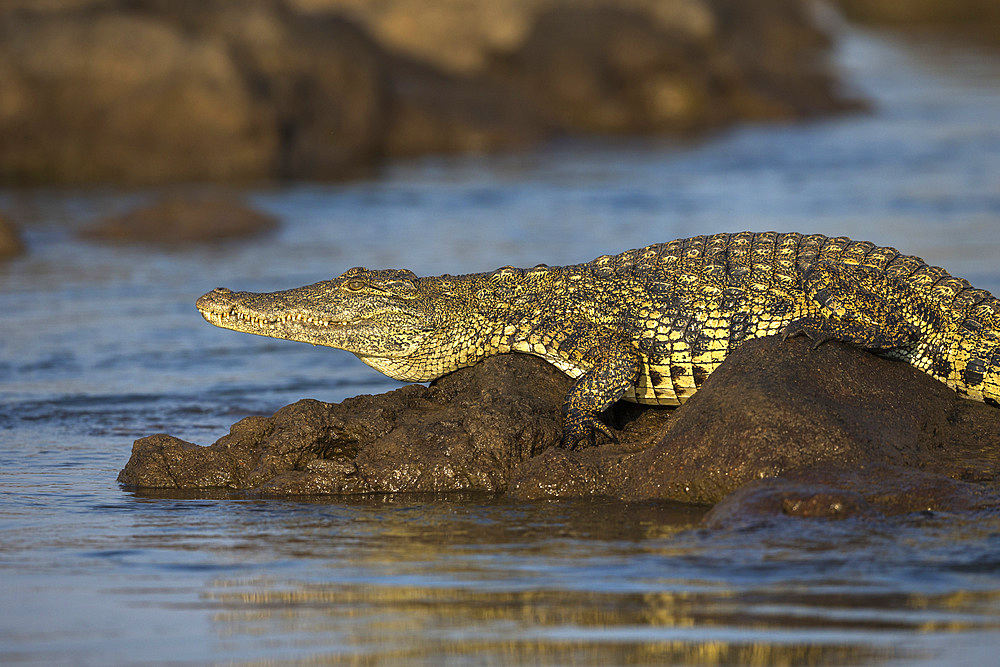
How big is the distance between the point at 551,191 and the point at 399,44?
29.1 ft

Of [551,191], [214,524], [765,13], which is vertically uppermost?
[765,13]

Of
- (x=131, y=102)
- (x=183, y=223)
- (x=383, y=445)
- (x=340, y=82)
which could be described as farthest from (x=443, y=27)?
(x=383, y=445)

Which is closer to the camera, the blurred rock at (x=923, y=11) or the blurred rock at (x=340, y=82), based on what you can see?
the blurred rock at (x=340, y=82)

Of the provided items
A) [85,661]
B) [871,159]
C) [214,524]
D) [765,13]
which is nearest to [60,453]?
[214,524]

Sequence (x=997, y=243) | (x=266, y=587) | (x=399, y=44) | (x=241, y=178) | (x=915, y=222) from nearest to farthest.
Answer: (x=266, y=587) → (x=997, y=243) → (x=915, y=222) → (x=241, y=178) → (x=399, y=44)

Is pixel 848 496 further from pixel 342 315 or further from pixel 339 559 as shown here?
pixel 342 315

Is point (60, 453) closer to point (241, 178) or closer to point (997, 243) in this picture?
point (997, 243)

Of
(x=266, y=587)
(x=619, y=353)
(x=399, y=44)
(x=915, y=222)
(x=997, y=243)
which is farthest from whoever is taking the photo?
(x=399, y=44)

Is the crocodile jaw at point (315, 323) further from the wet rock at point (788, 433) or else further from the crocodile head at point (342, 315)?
the wet rock at point (788, 433)

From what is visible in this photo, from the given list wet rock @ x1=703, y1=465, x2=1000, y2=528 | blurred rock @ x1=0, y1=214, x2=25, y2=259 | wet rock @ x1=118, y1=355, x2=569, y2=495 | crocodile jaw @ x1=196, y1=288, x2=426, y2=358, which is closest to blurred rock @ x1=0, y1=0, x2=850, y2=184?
blurred rock @ x1=0, y1=214, x2=25, y2=259

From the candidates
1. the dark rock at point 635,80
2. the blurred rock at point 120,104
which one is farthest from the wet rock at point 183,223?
the dark rock at point 635,80

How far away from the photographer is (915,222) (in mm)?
16719

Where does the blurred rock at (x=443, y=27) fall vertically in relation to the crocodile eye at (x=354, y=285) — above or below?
above

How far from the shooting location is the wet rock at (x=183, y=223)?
55.0ft
